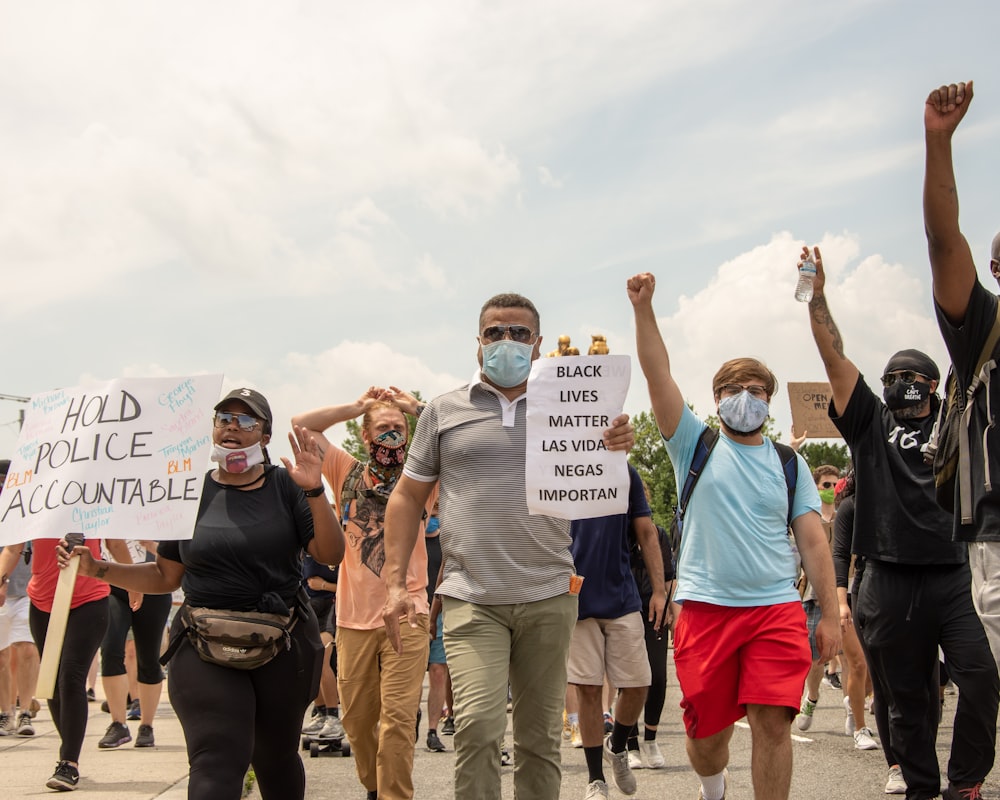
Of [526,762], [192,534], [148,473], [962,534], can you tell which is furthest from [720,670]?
[148,473]

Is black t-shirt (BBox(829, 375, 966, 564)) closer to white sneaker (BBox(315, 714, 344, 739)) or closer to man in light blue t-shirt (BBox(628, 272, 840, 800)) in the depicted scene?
man in light blue t-shirt (BBox(628, 272, 840, 800))

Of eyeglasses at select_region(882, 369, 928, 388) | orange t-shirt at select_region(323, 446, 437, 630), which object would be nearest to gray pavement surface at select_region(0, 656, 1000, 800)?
orange t-shirt at select_region(323, 446, 437, 630)

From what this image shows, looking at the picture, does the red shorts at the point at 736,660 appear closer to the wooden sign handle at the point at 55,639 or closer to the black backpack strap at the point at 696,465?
the black backpack strap at the point at 696,465

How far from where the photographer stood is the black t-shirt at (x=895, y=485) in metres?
6.11

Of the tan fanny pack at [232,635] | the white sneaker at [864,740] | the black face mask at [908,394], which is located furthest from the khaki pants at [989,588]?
the white sneaker at [864,740]

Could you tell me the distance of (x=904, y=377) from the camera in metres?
6.30

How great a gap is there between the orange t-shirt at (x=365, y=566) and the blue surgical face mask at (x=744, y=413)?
5.69ft

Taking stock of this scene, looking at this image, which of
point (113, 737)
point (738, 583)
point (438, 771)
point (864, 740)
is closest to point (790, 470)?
point (738, 583)

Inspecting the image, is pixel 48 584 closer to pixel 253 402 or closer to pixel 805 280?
pixel 253 402

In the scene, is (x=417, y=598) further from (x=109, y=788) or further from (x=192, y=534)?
(x=109, y=788)

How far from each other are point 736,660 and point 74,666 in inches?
177

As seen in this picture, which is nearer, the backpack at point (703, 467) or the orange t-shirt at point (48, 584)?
the backpack at point (703, 467)

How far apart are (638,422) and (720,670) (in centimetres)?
5330

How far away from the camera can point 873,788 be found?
730 cm
